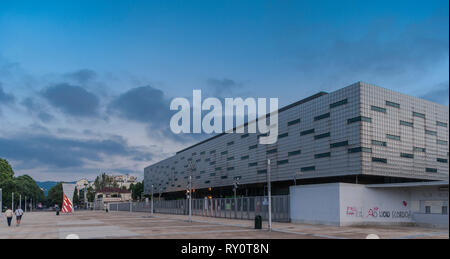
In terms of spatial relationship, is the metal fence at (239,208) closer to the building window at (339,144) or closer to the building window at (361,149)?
the building window at (339,144)

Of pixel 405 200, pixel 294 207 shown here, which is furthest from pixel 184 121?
pixel 405 200

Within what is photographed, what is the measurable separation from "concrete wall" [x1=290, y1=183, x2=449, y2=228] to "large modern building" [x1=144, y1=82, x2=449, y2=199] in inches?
930

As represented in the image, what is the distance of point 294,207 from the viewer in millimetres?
39000

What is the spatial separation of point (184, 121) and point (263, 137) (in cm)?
4210

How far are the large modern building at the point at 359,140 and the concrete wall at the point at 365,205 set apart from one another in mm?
23622

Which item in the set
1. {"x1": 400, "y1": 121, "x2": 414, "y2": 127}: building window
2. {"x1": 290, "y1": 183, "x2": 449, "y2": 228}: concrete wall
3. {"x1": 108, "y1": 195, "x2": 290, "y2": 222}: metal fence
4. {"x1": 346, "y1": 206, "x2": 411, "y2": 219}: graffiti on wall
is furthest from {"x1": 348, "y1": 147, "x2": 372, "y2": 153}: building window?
{"x1": 108, "y1": 195, "x2": 290, "y2": 222}: metal fence

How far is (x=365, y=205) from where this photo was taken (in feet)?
118

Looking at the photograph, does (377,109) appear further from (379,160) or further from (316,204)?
(316,204)

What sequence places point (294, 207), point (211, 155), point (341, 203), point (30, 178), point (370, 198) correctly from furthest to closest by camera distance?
point (30, 178) → point (211, 155) → point (294, 207) → point (370, 198) → point (341, 203)

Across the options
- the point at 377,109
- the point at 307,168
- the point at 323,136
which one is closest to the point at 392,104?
the point at 377,109

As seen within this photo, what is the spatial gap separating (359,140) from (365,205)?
27.4 m

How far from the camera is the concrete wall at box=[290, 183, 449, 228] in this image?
34.7m

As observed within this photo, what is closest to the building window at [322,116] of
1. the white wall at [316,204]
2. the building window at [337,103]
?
the building window at [337,103]

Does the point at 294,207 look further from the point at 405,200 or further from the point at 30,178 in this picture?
the point at 30,178
